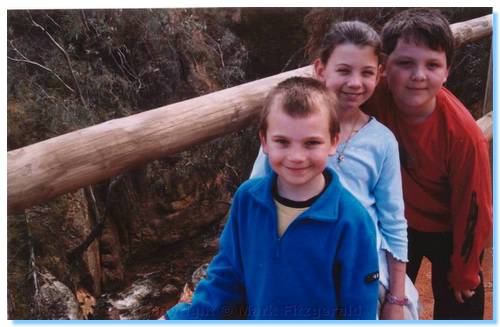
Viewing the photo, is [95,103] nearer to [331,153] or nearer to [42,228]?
[42,228]

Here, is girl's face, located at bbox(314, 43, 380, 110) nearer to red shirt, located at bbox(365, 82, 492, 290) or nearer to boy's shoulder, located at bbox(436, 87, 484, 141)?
red shirt, located at bbox(365, 82, 492, 290)

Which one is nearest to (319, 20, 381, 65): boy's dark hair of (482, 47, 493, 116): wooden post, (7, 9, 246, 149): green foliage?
(7, 9, 246, 149): green foliage

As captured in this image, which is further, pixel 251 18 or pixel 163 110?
pixel 251 18

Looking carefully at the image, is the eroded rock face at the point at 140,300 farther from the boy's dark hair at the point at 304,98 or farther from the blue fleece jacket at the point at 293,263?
the boy's dark hair at the point at 304,98

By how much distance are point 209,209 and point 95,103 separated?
20.2 inches

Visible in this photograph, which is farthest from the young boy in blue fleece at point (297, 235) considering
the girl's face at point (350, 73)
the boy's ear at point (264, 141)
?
the girl's face at point (350, 73)

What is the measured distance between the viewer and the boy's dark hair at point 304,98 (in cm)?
148

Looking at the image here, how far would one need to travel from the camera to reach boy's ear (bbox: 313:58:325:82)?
1.63m

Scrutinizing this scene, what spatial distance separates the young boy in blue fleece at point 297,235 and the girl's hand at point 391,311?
54 mm

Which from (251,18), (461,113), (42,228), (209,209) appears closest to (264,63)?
(251,18)

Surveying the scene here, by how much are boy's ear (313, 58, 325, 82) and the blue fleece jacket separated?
279 millimetres

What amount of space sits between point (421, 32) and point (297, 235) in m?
0.72

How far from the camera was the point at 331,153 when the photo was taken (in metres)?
1.56

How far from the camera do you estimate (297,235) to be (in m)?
1.58
